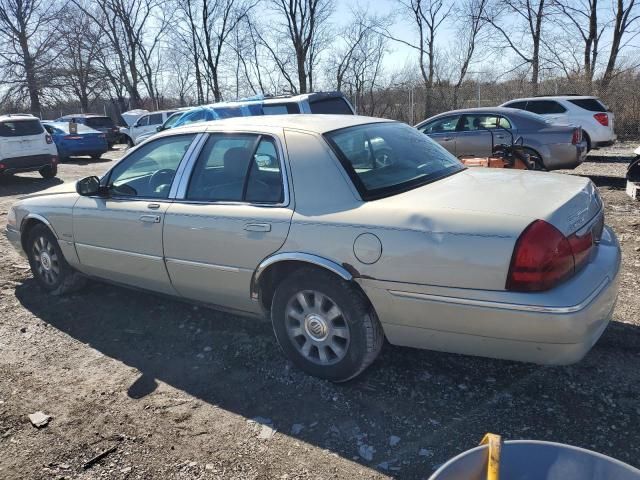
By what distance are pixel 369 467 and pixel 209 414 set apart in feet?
3.33

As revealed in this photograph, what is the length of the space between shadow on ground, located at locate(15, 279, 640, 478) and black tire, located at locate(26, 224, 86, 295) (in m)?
0.83

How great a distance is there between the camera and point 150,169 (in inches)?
165

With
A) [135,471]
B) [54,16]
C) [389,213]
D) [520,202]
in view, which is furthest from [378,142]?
[54,16]

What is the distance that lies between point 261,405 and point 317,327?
557 millimetres

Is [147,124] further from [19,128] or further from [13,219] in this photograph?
[13,219]

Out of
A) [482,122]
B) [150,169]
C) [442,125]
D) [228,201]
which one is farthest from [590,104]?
[228,201]

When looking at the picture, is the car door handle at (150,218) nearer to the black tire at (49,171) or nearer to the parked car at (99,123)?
the black tire at (49,171)

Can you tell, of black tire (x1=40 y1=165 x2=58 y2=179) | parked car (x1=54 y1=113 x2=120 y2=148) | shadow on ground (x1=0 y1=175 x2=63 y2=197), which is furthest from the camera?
parked car (x1=54 y1=113 x2=120 y2=148)

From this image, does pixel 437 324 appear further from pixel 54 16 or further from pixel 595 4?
pixel 54 16

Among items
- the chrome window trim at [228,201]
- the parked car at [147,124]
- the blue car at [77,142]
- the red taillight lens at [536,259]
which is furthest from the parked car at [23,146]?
the red taillight lens at [536,259]

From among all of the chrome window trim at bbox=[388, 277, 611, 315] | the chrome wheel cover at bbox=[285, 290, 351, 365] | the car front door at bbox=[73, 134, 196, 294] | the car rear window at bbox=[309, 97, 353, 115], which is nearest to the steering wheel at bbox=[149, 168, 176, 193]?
the car front door at bbox=[73, 134, 196, 294]

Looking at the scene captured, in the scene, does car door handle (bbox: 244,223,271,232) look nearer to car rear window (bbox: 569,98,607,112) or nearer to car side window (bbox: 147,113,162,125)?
car rear window (bbox: 569,98,607,112)

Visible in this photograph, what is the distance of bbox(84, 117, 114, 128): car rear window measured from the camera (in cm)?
2447

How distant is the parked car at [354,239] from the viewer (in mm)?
2543
